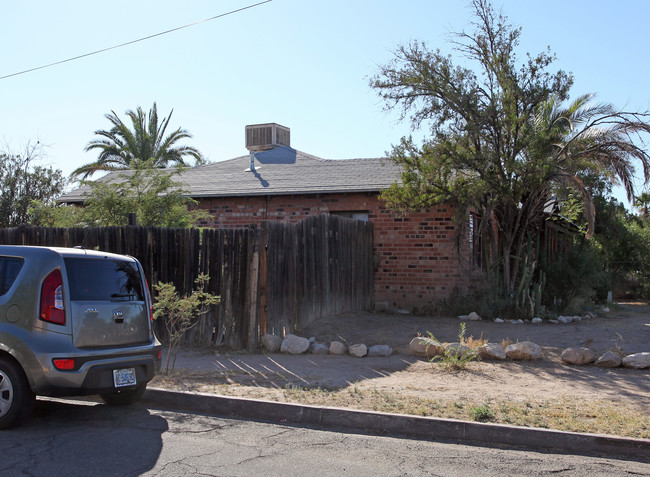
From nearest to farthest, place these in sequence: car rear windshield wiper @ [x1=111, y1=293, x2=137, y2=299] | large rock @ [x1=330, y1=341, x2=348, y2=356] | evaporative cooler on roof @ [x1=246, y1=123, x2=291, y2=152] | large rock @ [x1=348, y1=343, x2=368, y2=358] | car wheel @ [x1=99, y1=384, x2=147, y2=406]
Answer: car rear windshield wiper @ [x1=111, y1=293, x2=137, y2=299]
car wheel @ [x1=99, y1=384, x2=147, y2=406]
large rock @ [x1=348, y1=343, x2=368, y2=358]
large rock @ [x1=330, y1=341, x2=348, y2=356]
evaporative cooler on roof @ [x1=246, y1=123, x2=291, y2=152]

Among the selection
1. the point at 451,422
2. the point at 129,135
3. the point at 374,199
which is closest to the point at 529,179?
the point at 374,199

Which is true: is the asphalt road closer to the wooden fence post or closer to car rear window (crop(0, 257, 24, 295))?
car rear window (crop(0, 257, 24, 295))

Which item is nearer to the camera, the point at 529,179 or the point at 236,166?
the point at 529,179

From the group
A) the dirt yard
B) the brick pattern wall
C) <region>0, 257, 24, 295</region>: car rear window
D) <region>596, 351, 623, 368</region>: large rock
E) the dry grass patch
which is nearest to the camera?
the dry grass patch

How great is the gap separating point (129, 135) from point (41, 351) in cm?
2698

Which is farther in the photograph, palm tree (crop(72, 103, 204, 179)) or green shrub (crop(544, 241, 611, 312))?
palm tree (crop(72, 103, 204, 179))

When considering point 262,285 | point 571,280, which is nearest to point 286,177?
point 262,285

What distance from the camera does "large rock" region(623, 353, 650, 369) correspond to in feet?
28.6

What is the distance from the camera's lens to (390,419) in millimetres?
6195

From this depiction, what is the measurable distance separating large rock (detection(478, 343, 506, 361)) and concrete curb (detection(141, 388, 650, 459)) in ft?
11.5

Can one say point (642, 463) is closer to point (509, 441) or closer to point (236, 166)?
point (509, 441)

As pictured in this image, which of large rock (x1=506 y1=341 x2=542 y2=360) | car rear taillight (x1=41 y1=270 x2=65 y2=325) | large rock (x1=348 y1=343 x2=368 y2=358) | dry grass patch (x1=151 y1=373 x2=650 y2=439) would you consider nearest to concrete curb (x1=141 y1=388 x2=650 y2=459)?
dry grass patch (x1=151 y1=373 x2=650 y2=439)

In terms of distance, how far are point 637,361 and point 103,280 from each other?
6979mm

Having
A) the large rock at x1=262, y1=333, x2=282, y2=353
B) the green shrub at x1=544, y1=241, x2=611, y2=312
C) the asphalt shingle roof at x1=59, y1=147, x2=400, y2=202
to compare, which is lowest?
the large rock at x1=262, y1=333, x2=282, y2=353
